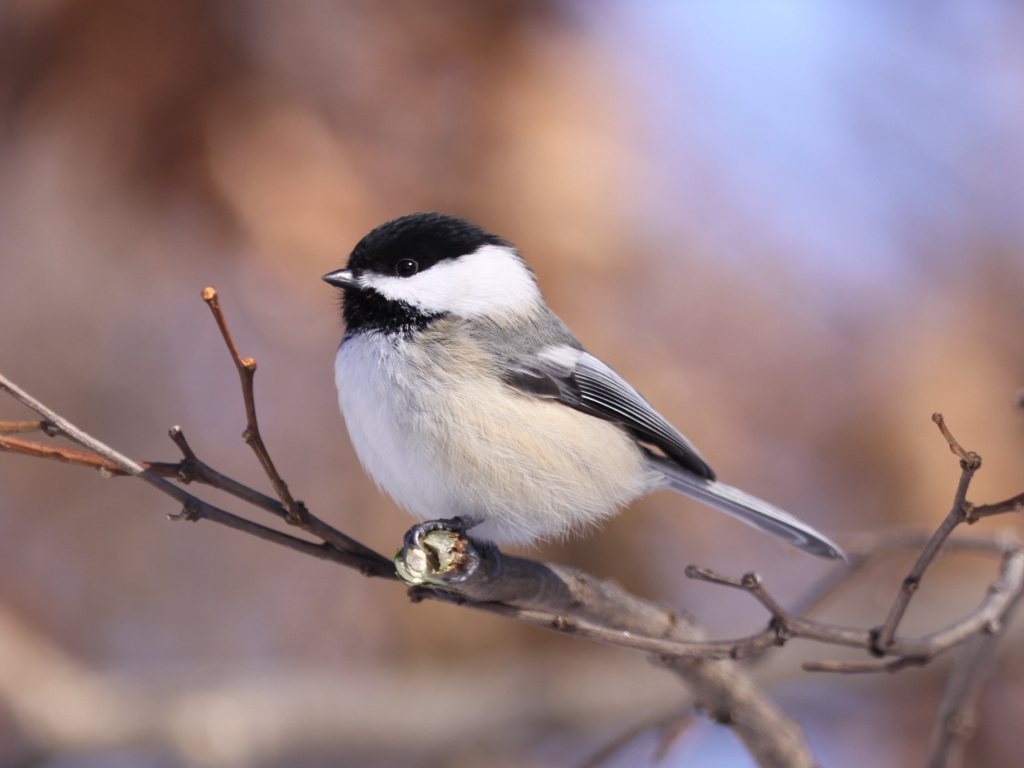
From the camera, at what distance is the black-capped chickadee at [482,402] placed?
5.05ft

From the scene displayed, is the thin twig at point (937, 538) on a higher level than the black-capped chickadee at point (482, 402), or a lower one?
lower

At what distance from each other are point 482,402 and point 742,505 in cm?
72

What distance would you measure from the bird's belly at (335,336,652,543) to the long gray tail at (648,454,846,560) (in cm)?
28

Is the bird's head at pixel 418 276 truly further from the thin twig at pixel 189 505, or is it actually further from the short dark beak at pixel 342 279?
the thin twig at pixel 189 505

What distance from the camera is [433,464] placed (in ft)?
5.00

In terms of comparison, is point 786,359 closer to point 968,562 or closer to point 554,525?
point 968,562

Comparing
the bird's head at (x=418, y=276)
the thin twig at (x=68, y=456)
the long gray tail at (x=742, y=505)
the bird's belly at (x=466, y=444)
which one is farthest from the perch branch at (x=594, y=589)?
the bird's head at (x=418, y=276)

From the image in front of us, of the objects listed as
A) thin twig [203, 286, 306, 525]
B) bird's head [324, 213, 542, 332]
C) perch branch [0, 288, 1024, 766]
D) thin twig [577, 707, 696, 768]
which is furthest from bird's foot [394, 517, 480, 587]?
thin twig [577, 707, 696, 768]

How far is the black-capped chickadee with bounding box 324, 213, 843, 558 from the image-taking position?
154cm

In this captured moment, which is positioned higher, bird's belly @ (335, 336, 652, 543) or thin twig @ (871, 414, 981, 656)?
bird's belly @ (335, 336, 652, 543)

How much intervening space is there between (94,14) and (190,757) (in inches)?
91.1

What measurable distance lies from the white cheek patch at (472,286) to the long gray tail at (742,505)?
49cm

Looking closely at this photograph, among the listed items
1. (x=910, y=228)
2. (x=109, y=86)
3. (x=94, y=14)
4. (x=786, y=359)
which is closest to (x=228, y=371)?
(x=109, y=86)

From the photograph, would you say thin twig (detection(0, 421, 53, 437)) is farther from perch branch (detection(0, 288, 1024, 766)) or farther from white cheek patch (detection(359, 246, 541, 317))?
white cheek patch (detection(359, 246, 541, 317))
